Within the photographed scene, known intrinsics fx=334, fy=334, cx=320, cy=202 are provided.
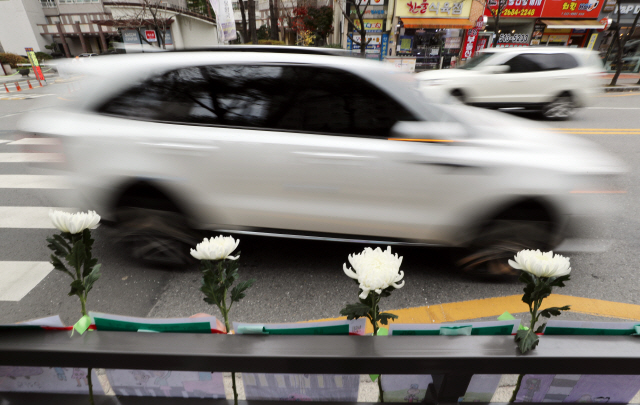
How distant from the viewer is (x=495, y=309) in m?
2.38

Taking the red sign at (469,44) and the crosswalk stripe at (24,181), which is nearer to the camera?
the crosswalk stripe at (24,181)

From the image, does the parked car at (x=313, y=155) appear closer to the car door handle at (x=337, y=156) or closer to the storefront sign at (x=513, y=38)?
the car door handle at (x=337, y=156)

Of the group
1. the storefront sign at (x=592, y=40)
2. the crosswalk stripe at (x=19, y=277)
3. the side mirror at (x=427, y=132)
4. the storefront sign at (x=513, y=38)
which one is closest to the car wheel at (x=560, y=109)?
the side mirror at (x=427, y=132)

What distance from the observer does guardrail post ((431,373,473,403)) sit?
0.95 meters

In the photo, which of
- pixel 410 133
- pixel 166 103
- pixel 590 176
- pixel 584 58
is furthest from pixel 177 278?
pixel 584 58

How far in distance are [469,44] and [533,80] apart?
13150 mm

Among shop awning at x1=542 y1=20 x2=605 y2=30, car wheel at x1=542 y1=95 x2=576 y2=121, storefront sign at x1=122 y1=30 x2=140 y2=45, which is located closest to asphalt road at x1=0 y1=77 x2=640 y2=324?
car wheel at x1=542 y1=95 x2=576 y2=121

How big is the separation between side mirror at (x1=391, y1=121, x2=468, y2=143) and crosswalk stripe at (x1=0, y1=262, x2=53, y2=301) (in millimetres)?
2999

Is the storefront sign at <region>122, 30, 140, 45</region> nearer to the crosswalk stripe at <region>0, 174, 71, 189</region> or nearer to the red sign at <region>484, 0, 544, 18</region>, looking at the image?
the red sign at <region>484, 0, 544, 18</region>

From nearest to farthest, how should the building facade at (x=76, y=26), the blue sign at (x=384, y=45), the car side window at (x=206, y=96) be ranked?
the car side window at (x=206, y=96) → the blue sign at (x=384, y=45) → the building facade at (x=76, y=26)

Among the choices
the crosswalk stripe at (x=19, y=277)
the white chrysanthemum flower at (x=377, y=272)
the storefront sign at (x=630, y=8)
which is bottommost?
the crosswalk stripe at (x=19, y=277)

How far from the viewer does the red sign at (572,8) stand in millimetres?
17516

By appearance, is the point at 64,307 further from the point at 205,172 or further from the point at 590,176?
the point at 590,176

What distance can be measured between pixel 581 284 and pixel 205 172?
2.99 meters
